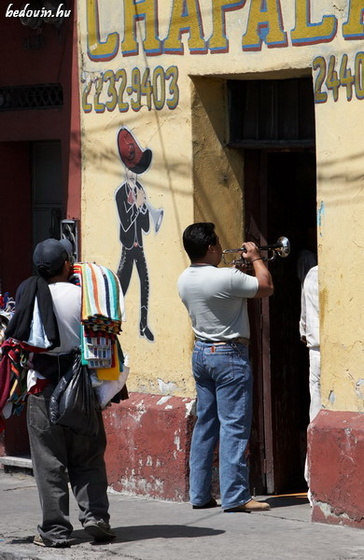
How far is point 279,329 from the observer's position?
31.6ft

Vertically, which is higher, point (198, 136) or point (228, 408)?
point (198, 136)

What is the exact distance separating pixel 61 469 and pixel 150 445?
1.85m

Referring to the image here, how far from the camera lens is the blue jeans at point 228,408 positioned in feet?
28.1

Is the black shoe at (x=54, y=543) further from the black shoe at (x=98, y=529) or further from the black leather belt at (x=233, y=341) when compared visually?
the black leather belt at (x=233, y=341)

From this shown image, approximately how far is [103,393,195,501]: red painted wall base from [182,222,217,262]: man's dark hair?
4.07ft

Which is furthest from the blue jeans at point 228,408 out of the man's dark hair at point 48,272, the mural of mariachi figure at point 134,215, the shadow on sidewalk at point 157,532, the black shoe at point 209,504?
the man's dark hair at point 48,272

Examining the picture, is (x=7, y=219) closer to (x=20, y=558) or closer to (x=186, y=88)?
(x=186, y=88)

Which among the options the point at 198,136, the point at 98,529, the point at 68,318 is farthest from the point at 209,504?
the point at 198,136

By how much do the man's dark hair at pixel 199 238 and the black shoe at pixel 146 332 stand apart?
116cm

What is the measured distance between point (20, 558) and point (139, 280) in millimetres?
2745

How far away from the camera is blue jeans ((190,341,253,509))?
8562 mm

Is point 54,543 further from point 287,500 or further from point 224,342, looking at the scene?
point 287,500

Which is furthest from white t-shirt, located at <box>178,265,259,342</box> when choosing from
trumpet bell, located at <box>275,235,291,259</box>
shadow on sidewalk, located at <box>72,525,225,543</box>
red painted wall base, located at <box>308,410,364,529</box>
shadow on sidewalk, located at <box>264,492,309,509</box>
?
shadow on sidewalk, located at <box>264,492,309,509</box>

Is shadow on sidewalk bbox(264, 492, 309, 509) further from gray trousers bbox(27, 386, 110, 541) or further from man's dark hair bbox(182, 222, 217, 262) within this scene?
man's dark hair bbox(182, 222, 217, 262)
